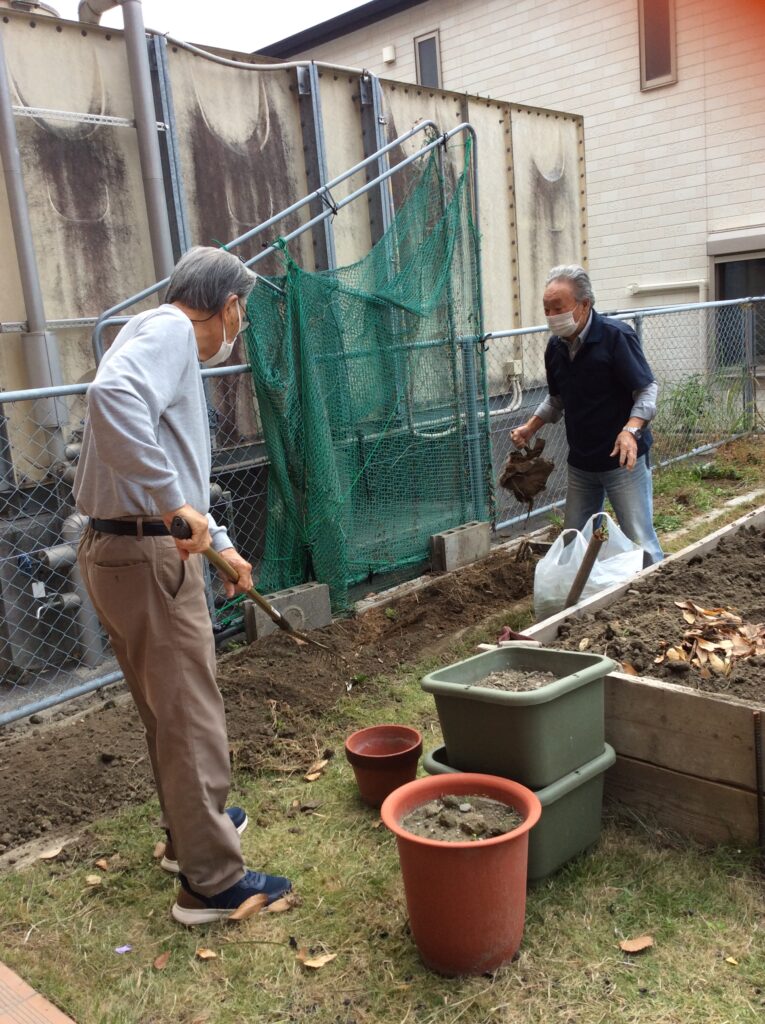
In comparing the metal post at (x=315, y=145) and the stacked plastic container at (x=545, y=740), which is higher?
the metal post at (x=315, y=145)

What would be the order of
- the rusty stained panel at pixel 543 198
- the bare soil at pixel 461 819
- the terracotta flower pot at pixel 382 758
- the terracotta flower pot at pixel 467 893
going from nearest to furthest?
the terracotta flower pot at pixel 467 893 → the bare soil at pixel 461 819 → the terracotta flower pot at pixel 382 758 → the rusty stained panel at pixel 543 198

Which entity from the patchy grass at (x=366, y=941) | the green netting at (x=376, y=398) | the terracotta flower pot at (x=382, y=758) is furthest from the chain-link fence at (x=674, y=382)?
the patchy grass at (x=366, y=941)

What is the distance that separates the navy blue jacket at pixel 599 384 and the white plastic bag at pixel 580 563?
419mm

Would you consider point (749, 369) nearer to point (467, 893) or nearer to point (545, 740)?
point (545, 740)

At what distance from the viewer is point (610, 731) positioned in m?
Answer: 3.15

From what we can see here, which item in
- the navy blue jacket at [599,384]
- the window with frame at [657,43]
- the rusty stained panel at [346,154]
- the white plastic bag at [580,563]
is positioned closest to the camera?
the white plastic bag at [580,563]

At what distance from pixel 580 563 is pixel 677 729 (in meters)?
1.47

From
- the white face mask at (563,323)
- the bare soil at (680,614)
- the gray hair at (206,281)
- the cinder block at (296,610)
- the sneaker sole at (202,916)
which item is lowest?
the sneaker sole at (202,916)

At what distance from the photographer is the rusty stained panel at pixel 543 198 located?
817cm

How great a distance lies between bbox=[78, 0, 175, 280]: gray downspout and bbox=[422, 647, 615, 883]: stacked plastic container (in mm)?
3445

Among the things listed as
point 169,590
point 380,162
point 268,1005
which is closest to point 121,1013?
point 268,1005

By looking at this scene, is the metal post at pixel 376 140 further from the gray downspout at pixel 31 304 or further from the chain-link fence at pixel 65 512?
the gray downspout at pixel 31 304

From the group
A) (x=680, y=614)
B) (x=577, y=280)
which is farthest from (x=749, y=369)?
(x=680, y=614)

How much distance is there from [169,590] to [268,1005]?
1.18 meters
